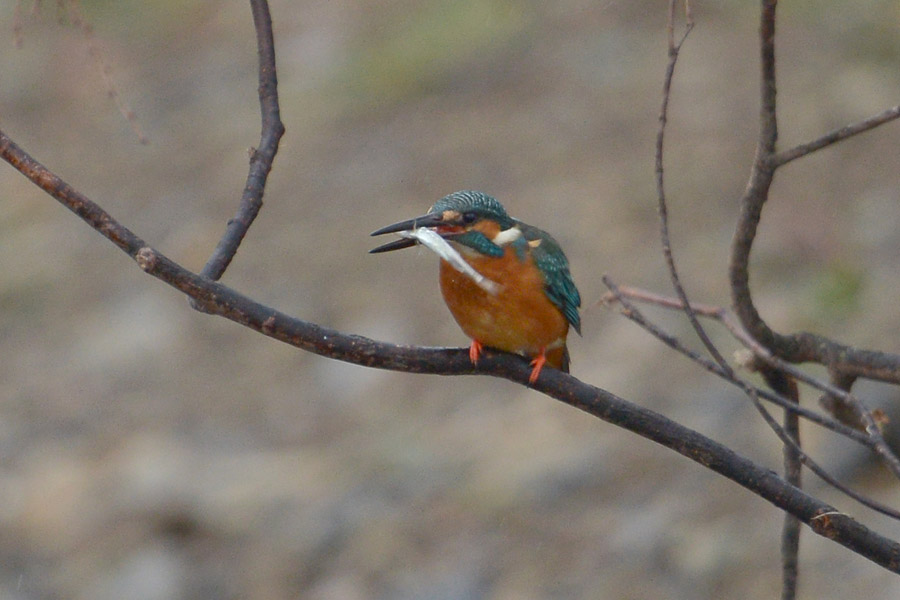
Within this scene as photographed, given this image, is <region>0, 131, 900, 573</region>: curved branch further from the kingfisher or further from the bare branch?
the kingfisher

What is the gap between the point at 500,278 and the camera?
3.03 meters

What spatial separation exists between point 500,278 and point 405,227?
55 cm

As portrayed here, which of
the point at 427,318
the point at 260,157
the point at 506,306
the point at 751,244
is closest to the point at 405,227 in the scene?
the point at 260,157

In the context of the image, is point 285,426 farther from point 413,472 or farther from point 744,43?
point 744,43

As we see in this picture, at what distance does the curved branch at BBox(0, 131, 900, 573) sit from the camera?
1891mm

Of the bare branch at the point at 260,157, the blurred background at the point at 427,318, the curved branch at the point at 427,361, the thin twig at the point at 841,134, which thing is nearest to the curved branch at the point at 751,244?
the thin twig at the point at 841,134

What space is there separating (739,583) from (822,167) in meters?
2.98

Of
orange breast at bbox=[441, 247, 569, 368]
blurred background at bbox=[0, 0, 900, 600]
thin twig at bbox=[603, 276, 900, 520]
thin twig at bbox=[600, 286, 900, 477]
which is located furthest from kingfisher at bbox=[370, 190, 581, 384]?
blurred background at bbox=[0, 0, 900, 600]

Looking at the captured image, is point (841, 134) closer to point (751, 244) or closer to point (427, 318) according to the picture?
point (751, 244)

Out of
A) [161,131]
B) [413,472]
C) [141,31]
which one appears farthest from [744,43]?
[141,31]

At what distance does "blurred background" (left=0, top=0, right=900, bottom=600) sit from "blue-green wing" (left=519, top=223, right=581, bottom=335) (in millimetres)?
1431

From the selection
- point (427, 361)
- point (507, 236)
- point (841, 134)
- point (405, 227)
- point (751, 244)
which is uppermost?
point (507, 236)

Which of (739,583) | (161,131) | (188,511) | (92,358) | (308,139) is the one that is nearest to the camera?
(739,583)

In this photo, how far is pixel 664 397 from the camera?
19.4 feet
